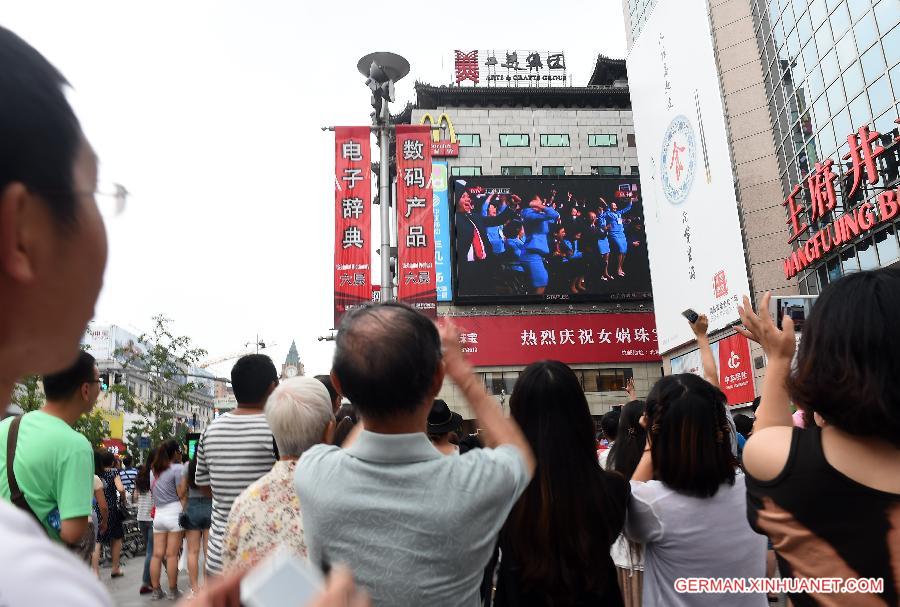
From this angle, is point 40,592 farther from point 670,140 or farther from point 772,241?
point 670,140

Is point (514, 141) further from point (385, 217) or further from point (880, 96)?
point (385, 217)

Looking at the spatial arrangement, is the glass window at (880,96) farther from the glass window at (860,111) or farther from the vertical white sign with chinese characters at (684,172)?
the vertical white sign with chinese characters at (684,172)

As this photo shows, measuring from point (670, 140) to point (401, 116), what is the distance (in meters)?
17.8

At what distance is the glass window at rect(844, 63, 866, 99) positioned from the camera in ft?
52.3

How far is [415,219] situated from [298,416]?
10612 millimetres

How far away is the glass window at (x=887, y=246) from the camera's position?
14.4 m

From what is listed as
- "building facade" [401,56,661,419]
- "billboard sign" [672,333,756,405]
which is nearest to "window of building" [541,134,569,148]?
"building facade" [401,56,661,419]

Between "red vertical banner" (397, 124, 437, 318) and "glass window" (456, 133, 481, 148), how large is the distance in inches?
901

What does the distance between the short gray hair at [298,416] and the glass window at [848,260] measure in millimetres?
17238

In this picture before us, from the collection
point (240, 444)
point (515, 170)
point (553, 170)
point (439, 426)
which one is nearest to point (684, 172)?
point (553, 170)

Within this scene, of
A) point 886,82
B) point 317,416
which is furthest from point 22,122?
point 886,82

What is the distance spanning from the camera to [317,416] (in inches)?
102

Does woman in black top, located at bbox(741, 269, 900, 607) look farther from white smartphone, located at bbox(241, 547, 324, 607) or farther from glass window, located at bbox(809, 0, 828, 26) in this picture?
glass window, located at bbox(809, 0, 828, 26)

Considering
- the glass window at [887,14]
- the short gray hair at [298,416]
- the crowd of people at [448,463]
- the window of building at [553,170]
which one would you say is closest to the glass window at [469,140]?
the window of building at [553,170]
